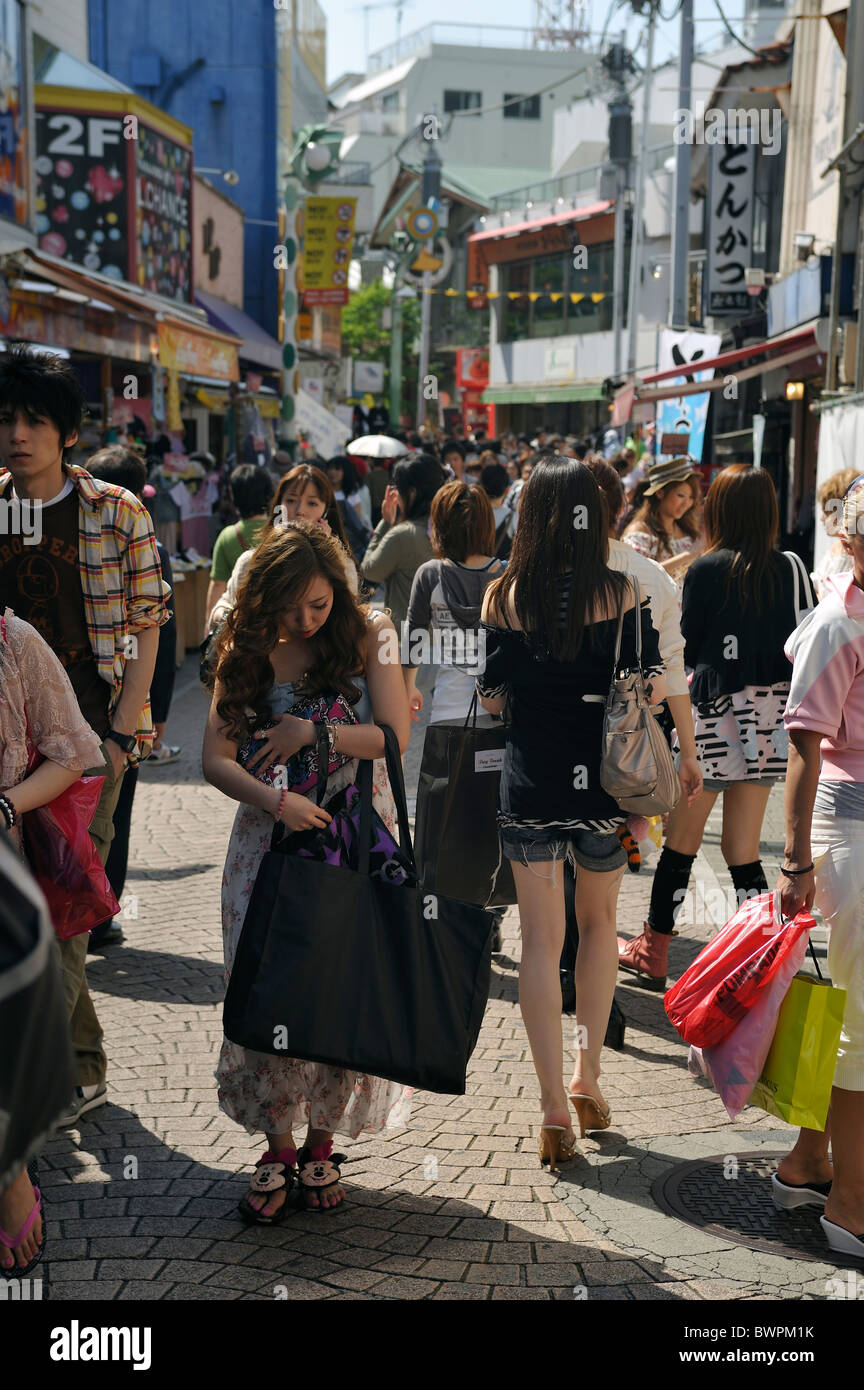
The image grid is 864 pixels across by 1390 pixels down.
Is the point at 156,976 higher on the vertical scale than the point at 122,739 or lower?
lower

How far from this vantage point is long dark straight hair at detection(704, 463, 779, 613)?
18.0 ft

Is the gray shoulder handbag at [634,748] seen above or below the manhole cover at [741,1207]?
above

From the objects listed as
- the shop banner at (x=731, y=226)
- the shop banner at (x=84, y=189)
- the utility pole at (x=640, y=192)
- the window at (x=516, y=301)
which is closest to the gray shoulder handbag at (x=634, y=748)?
the shop banner at (x=84, y=189)

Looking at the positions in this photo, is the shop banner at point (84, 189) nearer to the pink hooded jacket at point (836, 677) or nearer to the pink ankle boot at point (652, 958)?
the pink ankle boot at point (652, 958)

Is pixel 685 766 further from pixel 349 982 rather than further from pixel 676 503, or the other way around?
pixel 676 503

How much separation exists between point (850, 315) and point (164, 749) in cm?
848

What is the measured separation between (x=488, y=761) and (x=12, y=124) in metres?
11.7

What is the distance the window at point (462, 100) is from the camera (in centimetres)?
7719

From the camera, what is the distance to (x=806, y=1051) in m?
3.61

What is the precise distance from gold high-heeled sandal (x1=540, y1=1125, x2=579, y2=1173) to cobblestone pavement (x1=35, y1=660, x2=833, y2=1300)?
0.16 feet

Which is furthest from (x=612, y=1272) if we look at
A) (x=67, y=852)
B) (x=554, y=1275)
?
(x=67, y=852)

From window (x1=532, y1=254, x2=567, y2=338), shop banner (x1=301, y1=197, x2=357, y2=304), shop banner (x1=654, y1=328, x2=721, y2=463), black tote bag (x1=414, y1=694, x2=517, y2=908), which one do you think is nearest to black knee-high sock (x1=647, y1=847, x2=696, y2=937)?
black tote bag (x1=414, y1=694, x2=517, y2=908)

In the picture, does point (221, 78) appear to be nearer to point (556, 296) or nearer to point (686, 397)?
point (556, 296)

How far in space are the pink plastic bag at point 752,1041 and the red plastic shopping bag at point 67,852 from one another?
1.65 meters
